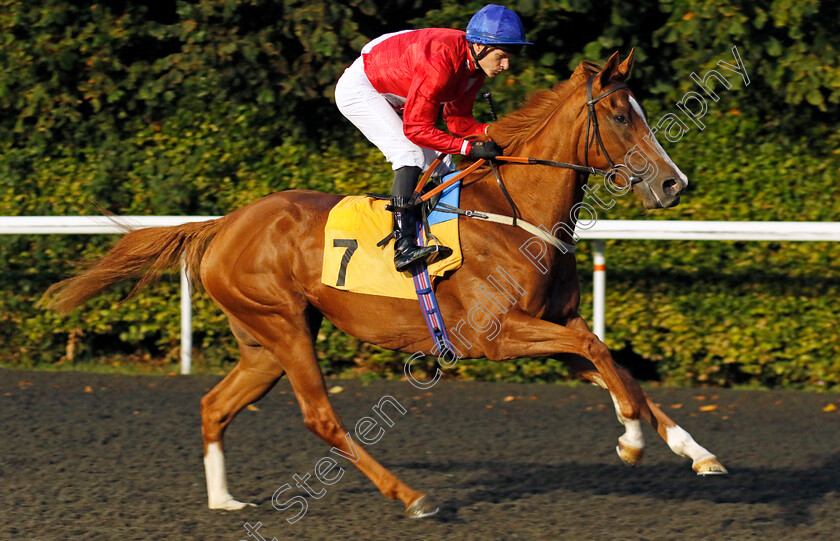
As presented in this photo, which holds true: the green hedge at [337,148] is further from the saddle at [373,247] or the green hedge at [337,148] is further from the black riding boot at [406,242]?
the black riding boot at [406,242]

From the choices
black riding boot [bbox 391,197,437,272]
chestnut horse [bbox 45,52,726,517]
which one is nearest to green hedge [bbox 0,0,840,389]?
chestnut horse [bbox 45,52,726,517]

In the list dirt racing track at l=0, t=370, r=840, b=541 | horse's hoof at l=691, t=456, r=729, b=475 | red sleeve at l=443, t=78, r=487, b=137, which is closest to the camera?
horse's hoof at l=691, t=456, r=729, b=475

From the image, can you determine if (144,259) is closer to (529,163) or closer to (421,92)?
(421,92)

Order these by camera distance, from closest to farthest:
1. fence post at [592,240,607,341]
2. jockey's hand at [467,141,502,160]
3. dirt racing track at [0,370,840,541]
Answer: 1. dirt racing track at [0,370,840,541]
2. jockey's hand at [467,141,502,160]
3. fence post at [592,240,607,341]

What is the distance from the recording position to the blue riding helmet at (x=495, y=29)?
3.88 meters

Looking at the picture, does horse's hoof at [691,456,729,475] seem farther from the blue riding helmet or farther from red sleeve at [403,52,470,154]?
the blue riding helmet

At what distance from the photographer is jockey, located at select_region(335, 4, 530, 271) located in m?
3.93

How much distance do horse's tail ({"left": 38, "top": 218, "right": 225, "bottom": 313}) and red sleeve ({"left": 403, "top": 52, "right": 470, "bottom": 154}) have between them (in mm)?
1185

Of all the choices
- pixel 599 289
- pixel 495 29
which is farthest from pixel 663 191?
pixel 599 289

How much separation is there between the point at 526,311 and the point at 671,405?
2597 millimetres

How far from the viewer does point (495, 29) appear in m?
3.88

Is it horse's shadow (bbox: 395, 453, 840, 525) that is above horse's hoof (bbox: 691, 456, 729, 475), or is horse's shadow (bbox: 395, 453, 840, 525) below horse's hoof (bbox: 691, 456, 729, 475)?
below

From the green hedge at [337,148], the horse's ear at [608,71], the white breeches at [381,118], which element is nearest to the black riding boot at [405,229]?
the white breeches at [381,118]

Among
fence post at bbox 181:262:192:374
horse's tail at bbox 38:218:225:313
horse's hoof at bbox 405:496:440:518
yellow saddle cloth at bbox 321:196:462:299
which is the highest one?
yellow saddle cloth at bbox 321:196:462:299
